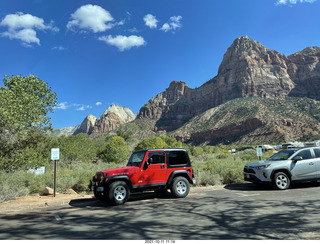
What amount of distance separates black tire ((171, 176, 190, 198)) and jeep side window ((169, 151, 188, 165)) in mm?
583

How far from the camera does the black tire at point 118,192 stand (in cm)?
741

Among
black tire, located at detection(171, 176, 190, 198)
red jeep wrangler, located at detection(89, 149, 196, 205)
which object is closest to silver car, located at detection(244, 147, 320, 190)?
red jeep wrangler, located at detection(89, 149, 196, 205)

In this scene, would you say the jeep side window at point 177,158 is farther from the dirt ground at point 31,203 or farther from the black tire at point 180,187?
the dirt ground at point 31,203

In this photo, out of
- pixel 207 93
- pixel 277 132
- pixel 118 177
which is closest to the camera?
pixel 118 177

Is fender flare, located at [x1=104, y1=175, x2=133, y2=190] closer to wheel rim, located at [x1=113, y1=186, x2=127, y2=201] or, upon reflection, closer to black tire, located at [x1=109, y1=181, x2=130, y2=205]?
black tire, located at [x1=109, y1=181, x2=130, y2=205]

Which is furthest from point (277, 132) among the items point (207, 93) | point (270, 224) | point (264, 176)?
point (207, 93)

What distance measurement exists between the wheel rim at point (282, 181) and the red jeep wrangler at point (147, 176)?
11.7 ft

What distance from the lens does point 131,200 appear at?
8492 mm

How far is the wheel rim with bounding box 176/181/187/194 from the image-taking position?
337 inches

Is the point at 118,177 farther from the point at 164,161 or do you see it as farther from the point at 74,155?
the point at 74,155

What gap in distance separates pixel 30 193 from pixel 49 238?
22.6 ft

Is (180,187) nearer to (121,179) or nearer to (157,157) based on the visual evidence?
(157,157)

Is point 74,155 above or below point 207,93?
below

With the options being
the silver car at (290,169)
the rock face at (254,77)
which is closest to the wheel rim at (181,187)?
the silver car at (290,169)
